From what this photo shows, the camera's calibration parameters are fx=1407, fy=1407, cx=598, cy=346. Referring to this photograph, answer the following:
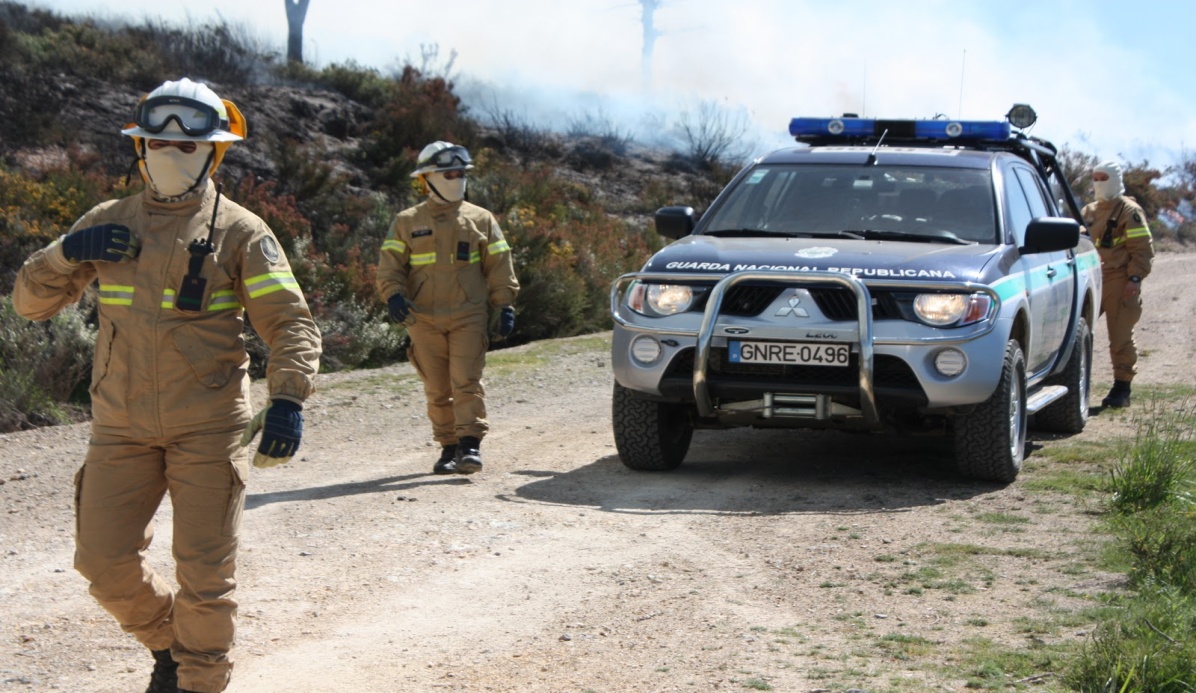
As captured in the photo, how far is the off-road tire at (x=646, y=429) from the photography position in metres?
7.75

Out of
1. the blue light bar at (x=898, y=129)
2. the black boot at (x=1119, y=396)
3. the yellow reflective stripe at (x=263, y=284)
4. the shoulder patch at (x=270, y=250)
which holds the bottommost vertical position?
the black boot at (x=1119, y=396)

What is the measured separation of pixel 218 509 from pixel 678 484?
3932mm

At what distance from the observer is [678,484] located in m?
7.74

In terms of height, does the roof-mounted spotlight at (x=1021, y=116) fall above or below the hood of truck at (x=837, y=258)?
above

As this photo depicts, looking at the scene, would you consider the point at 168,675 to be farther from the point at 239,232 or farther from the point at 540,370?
the point at 540,370

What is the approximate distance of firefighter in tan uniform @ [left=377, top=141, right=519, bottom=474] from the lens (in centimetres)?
804

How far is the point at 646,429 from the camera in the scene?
25.5 feet

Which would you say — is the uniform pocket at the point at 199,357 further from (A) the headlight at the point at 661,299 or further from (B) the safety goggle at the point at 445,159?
(B) the safety goggle at the point at 445,159

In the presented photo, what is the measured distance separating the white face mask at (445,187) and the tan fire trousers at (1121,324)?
18.3 feet

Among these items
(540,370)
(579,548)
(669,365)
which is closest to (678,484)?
(669,365)

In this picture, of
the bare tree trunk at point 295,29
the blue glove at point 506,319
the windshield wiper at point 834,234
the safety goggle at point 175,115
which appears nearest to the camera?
the safety goggle at point 175,115

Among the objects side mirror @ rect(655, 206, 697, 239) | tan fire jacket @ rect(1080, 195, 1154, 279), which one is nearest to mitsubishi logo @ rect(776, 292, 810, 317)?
side mirror @ rect(655, 206, 697, 239)

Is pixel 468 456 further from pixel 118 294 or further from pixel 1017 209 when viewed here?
pixel 118 294

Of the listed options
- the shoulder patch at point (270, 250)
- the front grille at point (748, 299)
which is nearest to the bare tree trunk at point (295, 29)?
the front grille at point (748, 299)
